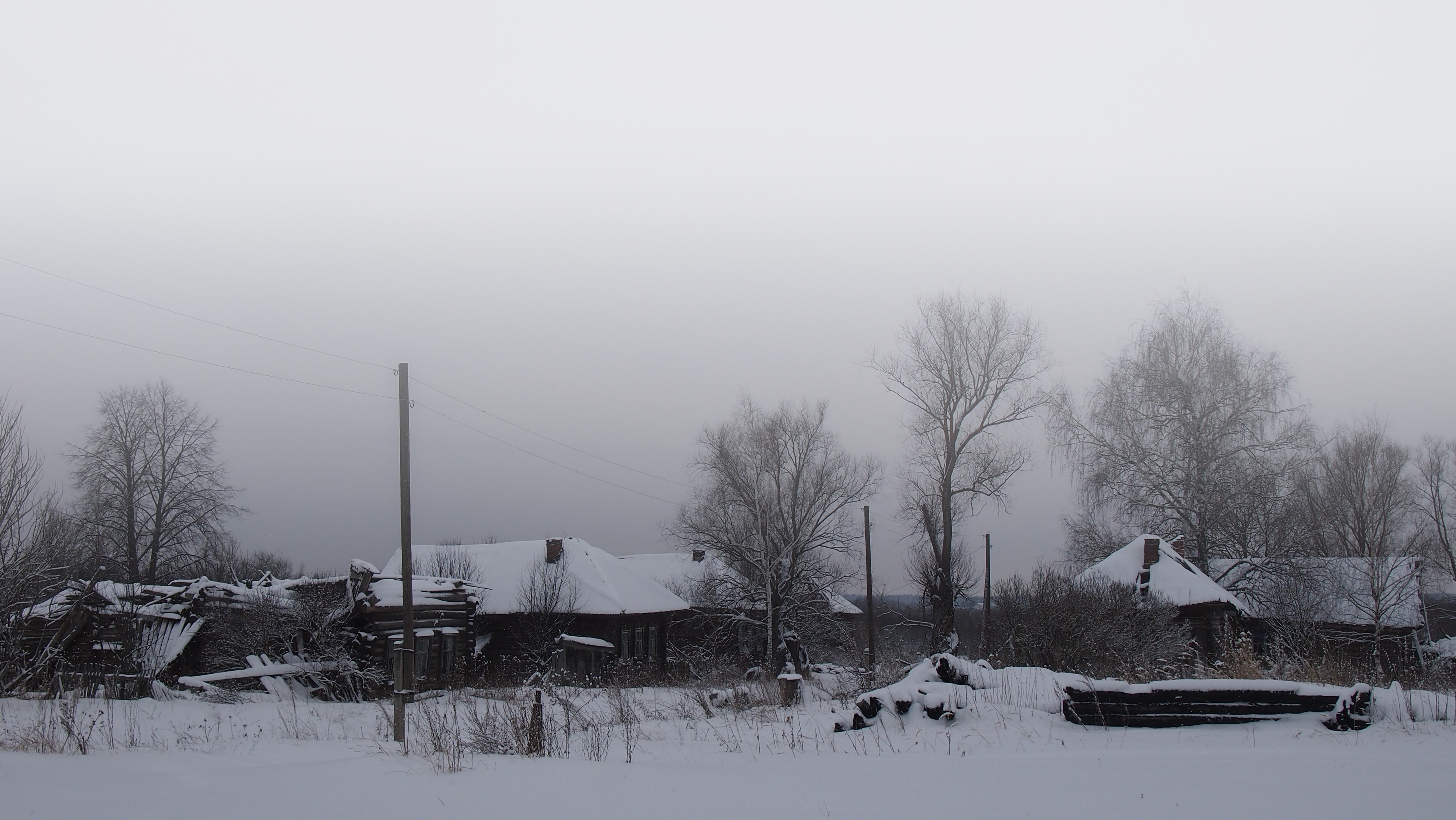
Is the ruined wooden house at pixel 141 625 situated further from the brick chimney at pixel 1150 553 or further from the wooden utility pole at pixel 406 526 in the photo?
the brick chimney at pixel 1150 553

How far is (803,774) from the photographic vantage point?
796 centimetres

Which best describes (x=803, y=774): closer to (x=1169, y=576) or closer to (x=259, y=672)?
(x=259, y=672)

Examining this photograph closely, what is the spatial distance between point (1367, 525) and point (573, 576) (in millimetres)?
30970

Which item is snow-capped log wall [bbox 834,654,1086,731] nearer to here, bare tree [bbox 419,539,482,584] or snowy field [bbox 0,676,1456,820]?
snowy field [bbox 0,676,1456,820]

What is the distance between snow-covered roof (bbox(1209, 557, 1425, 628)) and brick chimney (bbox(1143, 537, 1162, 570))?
3.12 metres

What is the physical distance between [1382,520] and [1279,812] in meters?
31.0

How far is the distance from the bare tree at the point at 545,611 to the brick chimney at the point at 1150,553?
2086 centimetres

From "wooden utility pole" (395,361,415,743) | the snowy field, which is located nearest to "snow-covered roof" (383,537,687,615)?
"wooden utility pole" (395,361,415,743)

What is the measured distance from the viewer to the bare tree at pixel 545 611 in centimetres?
3406

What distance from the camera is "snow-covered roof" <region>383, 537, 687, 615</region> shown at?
36375mm

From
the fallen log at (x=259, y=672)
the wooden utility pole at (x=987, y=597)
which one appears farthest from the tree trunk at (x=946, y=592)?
the fallen log at (x=259, y=672)

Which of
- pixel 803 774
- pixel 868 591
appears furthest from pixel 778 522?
pixel 803 774

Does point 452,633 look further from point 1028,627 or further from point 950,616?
point 1028,627

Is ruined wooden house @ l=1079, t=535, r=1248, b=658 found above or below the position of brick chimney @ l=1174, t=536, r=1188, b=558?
below
